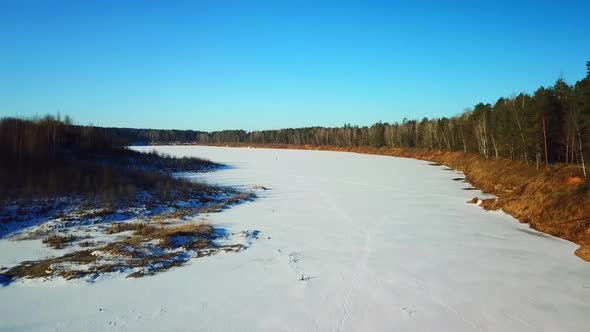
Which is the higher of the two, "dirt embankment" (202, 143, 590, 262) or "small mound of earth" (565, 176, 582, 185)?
"small mound of earth" (565, 176, 582, 185)

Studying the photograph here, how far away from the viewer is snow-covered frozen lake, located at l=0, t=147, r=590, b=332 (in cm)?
643

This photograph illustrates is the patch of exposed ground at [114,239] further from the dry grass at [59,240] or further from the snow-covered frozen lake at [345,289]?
the snow-covered frozen lake at [345,289]

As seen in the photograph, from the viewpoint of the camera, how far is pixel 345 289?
7.93 m

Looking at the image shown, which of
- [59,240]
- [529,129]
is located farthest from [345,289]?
[529,129]

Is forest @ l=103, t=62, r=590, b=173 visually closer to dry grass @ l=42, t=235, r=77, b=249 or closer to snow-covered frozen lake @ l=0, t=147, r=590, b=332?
snow-covered frozen lake @ l=0, t=147, r=590, b=332

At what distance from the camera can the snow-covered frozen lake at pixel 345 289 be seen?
643 cm

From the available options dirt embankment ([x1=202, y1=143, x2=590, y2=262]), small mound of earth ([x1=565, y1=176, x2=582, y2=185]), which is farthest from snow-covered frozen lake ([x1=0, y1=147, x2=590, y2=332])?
small mound of earth ([x1=565, y1=176, x2=582, y2=185])

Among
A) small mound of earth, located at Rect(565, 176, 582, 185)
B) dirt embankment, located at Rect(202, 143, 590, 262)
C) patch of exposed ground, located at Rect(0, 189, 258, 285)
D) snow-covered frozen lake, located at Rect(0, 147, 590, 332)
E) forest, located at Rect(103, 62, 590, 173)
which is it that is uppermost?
forest, located at Rect(103, 62, 590, 173)

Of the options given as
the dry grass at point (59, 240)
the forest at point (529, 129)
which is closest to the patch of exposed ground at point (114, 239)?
the dry grass at point (59, 240)

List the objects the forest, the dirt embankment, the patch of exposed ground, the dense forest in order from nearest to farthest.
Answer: the patch of exposed ground → the dirt embankment → the dense forest → the forest

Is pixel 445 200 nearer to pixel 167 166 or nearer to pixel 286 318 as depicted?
pixel 286 318

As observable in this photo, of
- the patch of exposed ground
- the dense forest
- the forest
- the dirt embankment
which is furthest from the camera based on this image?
the forest

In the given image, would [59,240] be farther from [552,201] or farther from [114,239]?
[552,201]

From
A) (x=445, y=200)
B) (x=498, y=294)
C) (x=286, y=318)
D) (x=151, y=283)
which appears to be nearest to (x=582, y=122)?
(x=445, y=200)
